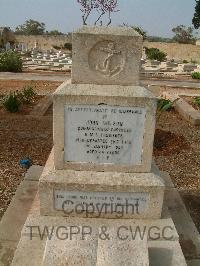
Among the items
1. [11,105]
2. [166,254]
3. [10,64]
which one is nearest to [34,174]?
[166,254]

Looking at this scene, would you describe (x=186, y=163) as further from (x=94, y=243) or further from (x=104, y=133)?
(x=94, y=243)

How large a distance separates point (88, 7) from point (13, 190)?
22.9 meters

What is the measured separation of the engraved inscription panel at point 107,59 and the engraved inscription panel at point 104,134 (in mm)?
320

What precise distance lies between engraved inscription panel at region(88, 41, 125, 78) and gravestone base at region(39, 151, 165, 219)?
0.96m

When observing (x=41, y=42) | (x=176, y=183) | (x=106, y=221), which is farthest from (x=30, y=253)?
(x=41, y=42)

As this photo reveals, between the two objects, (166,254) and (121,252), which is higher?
(121,252)

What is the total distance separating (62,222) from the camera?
10.7 ft

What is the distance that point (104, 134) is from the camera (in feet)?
10.7

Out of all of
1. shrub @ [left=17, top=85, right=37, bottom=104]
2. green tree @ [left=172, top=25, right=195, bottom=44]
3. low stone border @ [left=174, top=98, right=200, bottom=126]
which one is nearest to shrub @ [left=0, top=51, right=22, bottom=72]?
shrub @ [left=17, top=85, right=37, bottom=104]

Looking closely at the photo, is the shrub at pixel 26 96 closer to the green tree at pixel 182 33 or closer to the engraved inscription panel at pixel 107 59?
the engraved inscription panel at pixel 107 59

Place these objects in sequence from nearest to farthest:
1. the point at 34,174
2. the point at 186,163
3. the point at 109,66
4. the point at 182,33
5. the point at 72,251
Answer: the point at 72,251
the point at 109,66
the point at 34,174
the point at 186,163
the point at 182,33

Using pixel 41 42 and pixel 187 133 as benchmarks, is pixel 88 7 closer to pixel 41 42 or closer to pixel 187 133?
pixel 187 133

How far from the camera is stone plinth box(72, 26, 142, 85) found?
9.75 ft

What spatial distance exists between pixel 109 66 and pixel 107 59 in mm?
64
